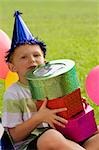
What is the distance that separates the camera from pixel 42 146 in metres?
1.92

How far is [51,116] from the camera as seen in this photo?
191cm

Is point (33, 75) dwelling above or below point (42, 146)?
above

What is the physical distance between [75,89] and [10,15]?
193 inches

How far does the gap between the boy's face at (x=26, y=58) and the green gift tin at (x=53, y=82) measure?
12 cm

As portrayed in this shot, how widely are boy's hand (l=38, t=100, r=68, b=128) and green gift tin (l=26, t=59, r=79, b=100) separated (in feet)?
0.15

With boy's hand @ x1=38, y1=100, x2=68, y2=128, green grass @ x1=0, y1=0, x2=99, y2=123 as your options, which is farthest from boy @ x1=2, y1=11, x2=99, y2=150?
green grass @ x1=0, y1=0, x2=99, y2=123

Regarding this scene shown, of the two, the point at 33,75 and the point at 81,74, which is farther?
the point at 81,74

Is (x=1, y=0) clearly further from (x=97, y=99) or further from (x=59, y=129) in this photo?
(x=59, y=129)

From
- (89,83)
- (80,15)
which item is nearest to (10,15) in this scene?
(80,15)

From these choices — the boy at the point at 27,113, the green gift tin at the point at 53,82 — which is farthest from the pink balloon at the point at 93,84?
the green gift tin at the point at 53,82

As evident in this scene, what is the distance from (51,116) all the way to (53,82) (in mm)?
144

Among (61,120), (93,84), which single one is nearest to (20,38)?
(61,120)

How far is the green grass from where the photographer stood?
4.91 metres

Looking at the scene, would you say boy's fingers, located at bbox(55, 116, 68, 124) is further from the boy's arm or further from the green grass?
the green grass
